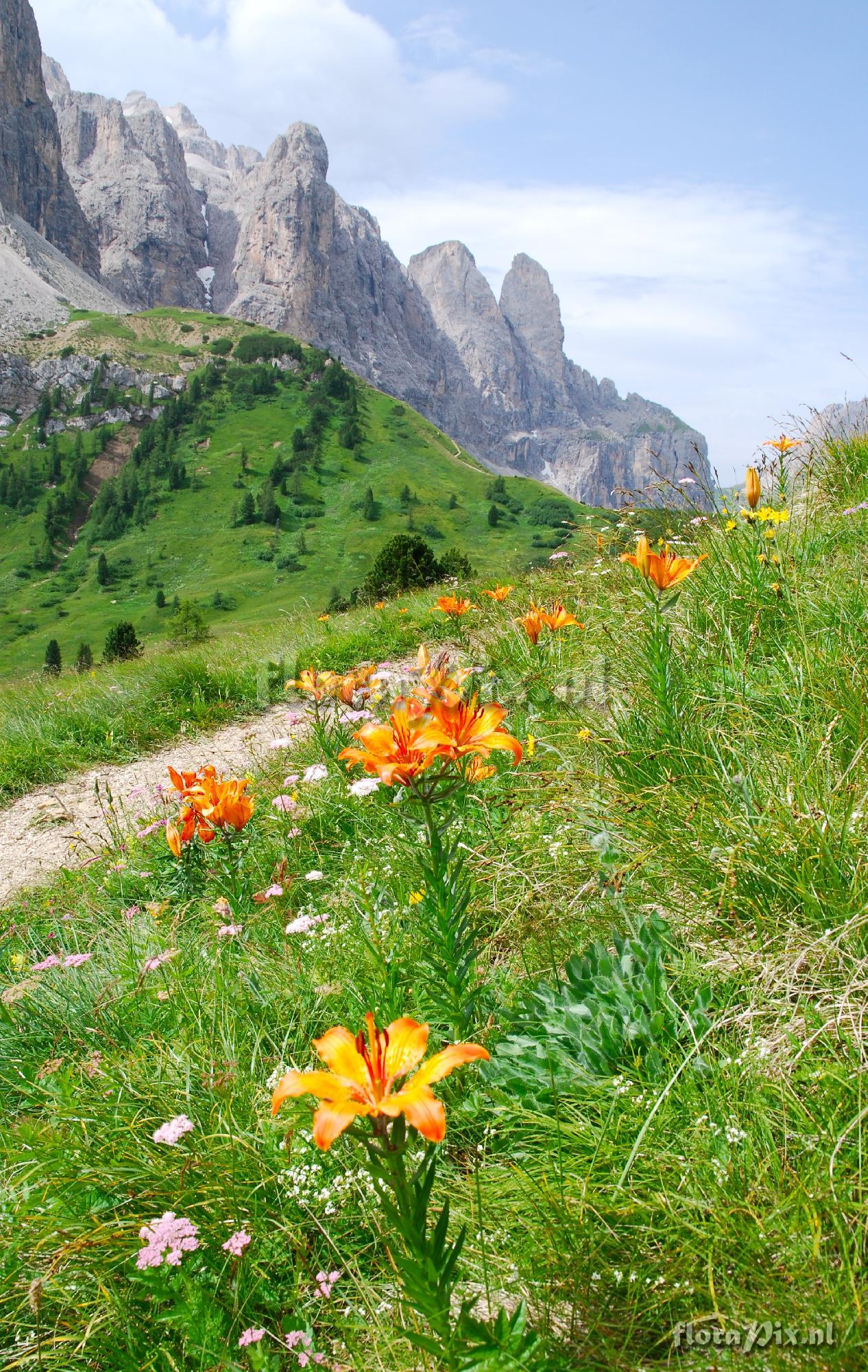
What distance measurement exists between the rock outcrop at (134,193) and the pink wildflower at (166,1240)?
633ft

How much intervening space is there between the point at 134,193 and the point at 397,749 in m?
213

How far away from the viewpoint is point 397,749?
166 centimetres

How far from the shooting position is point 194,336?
412 feet

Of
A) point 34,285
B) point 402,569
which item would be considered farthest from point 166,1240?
point 34,285

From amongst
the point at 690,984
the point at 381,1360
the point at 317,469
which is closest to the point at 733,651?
the point at 690,984

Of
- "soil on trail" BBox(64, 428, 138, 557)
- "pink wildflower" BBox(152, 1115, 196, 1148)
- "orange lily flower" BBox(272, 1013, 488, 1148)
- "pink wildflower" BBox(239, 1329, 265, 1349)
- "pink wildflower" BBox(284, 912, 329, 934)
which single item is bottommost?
"pink wildflower" BBox(239, 1329, 265, 1349)

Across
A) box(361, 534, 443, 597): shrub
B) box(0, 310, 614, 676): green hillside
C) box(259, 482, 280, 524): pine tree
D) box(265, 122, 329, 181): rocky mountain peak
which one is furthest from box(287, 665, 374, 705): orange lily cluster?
box(265, 122, 329, 181): rocky mountain peak

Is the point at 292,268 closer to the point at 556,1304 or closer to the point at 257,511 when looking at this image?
the point at 257,511

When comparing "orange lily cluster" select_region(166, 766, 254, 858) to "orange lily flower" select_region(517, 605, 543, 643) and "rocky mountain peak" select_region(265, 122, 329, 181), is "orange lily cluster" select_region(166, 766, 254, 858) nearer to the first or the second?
"orange lily flower" select_region(517, 605, 543, 643)

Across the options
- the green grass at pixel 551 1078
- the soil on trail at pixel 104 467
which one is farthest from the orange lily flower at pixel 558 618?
the soil on trail at pixel 104 467

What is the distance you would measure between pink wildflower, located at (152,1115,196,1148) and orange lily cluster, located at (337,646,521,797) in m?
0.93

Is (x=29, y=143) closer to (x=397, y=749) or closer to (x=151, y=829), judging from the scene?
(x=151, y=829)

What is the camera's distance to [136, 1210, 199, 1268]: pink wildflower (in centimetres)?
144

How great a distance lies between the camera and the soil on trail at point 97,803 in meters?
4.93
